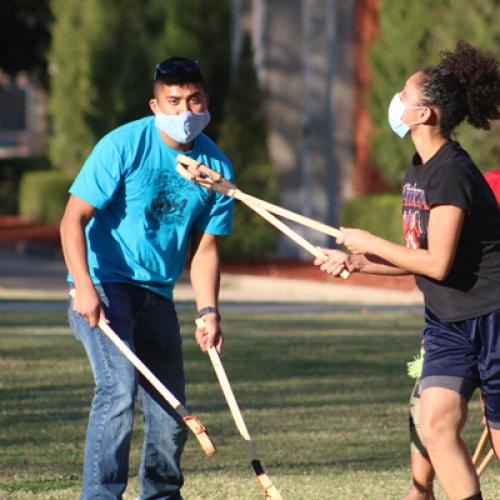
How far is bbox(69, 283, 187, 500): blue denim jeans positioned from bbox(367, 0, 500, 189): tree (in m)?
14.3

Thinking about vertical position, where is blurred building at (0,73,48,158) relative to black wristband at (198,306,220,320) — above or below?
below

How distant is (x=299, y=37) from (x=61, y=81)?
10046 millimetres

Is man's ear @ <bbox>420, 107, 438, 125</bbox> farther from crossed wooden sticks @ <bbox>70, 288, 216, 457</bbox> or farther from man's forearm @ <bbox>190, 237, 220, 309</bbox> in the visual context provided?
crossed wooden sticks @ <bbox>70, 288, 216, 457</bbox>

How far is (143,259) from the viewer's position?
5688 mm

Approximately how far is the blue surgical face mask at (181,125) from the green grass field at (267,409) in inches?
68.5

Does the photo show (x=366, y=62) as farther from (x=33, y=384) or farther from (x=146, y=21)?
(x=33, y=384)

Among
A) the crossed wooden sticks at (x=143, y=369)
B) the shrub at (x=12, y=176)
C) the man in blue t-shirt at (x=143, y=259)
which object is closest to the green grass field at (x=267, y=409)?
the man in blue t-shirt at (x=143, y=259)

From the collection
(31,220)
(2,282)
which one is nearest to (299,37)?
(2,282)

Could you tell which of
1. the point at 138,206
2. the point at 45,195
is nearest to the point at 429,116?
the point at 138,206

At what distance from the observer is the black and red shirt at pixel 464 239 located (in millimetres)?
5102

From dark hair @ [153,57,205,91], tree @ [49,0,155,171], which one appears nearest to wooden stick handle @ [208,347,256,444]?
dark hair @ [153,57,205,91]

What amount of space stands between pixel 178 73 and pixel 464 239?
1.36m

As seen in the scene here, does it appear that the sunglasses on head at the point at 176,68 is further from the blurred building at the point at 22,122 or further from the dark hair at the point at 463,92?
the blurred building at the point at 22,122

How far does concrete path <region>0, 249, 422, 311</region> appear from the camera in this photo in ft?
50.6
